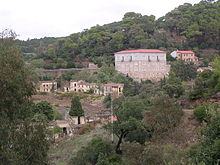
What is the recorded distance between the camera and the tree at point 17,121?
29.5ft

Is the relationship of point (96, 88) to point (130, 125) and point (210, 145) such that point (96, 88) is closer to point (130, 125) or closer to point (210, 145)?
point (130, 125)

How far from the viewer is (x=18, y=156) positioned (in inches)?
351

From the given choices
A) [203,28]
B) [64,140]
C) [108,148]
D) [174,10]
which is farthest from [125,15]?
[108,148]

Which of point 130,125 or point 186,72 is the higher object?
point 186,72

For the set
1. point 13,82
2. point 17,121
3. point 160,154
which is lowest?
point 160,154

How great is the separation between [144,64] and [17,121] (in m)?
36.3

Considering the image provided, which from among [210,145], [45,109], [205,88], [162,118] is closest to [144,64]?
[45,109]

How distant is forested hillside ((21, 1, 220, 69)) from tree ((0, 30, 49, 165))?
127 ft

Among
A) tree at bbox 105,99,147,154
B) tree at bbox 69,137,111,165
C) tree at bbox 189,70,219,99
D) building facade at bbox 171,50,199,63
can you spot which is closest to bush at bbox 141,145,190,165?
tree at bbox 69,137,111,165

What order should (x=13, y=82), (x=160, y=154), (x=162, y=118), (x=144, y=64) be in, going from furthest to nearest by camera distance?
(x=144, y=64)
(x=162, y=118)
(x=160, y=154)
(x=13, y=82)

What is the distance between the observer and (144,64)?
45.0 meters

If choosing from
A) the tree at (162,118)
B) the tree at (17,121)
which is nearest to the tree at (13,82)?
the tree at (17,121)

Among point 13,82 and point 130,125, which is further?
point 130,125

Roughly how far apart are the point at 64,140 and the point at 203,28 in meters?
42.4
